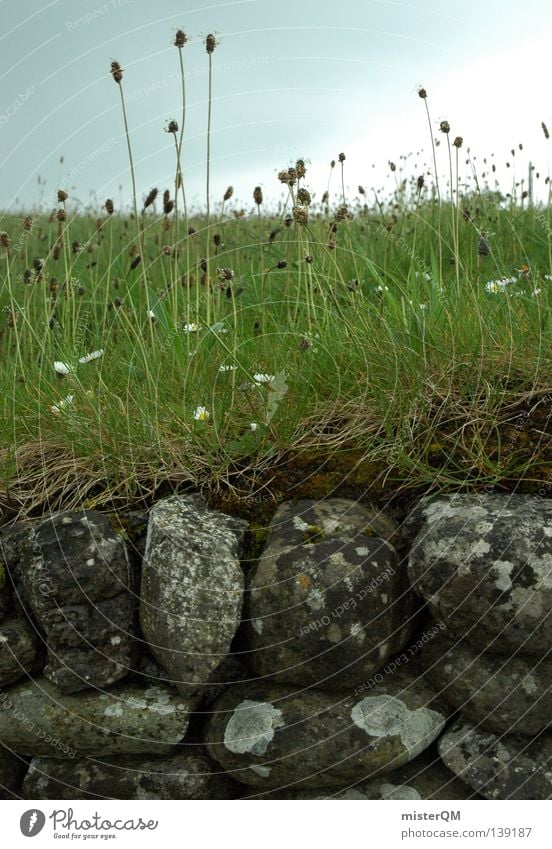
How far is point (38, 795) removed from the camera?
2.43 meters

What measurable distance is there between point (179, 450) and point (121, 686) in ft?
2.51

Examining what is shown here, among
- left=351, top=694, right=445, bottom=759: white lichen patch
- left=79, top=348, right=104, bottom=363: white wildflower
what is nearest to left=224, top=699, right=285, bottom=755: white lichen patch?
left=351, top=694, right=445, bottom=759: white lichen patch

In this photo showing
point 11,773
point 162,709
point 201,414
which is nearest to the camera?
point 162,709

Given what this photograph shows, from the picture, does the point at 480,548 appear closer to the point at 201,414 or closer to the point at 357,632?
the point at 357,632

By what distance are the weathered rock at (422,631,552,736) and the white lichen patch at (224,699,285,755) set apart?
20.3 inches

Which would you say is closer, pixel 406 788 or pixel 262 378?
pixel 406 788

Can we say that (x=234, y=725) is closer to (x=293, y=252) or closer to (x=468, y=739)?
(x=468, y=739)

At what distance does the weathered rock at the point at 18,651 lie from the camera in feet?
7.92

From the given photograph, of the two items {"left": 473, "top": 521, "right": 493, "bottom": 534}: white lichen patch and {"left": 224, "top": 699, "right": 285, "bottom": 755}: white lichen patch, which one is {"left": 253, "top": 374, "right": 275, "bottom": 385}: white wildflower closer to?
{"left": 473, "top": 521, "right": 493, "bottom": 534}: white lichen patch

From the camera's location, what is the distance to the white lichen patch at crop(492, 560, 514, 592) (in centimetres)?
208

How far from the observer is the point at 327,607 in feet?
7.02

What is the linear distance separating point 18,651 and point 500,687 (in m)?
1.45

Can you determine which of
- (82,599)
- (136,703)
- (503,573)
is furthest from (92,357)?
(503,573)

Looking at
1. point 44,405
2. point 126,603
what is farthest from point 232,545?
point 44,405
